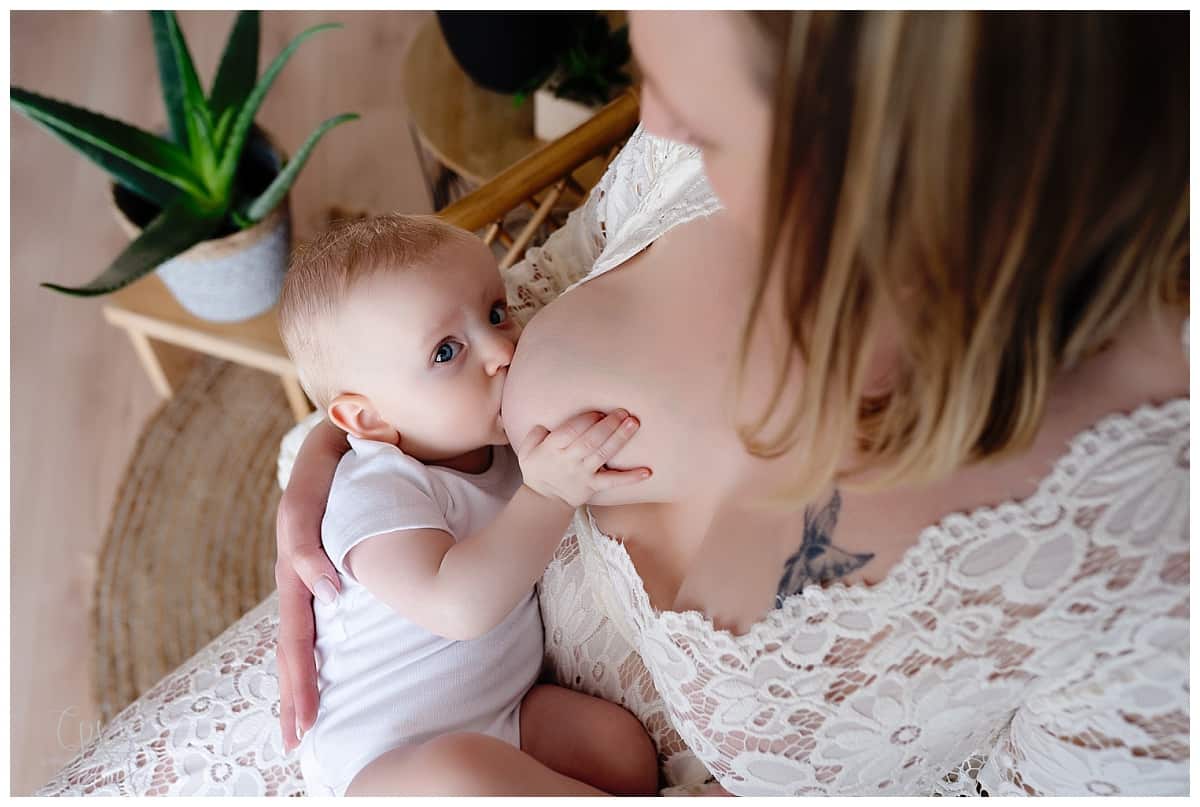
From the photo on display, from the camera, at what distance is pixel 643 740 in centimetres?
87

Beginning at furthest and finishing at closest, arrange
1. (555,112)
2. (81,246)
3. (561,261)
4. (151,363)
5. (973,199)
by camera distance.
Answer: (81,246) → (151,363) → (555,112) → (561,261) → (973,199)

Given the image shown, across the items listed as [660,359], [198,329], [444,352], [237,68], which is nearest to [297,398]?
[198,329]

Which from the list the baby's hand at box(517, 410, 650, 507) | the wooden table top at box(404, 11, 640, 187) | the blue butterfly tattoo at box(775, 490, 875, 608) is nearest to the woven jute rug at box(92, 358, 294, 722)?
the wooden table top at box(404, 11, 640, 187)

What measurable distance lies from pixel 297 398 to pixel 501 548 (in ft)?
3.31

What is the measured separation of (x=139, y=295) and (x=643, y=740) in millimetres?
1186

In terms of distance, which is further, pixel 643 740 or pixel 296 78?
pixel 296 78

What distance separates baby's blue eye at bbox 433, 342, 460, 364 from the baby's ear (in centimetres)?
8

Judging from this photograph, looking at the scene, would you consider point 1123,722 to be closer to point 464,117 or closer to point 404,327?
point 404,327

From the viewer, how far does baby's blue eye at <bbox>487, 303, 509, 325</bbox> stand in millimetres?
858

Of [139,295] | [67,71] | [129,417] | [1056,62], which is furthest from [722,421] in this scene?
[67,71]

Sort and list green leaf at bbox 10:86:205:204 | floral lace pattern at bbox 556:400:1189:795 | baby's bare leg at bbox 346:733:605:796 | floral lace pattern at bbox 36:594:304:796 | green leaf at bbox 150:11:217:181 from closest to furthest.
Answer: floral lace pattern at bbox 556:400:1189:795 → baby's bare leg at bbox 346:733:605:796 → floral lace pattern at bbox 36:594:304:796 → green leaf at bbox 10:86:205:204 → green leaf at bbox 150:11:217:181

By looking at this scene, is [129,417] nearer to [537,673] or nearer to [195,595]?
[195,595]

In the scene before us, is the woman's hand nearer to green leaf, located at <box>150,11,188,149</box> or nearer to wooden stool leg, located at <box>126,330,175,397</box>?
green leaf, located at <box>150,11,188,149</box>

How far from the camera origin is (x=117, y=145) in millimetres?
1275
